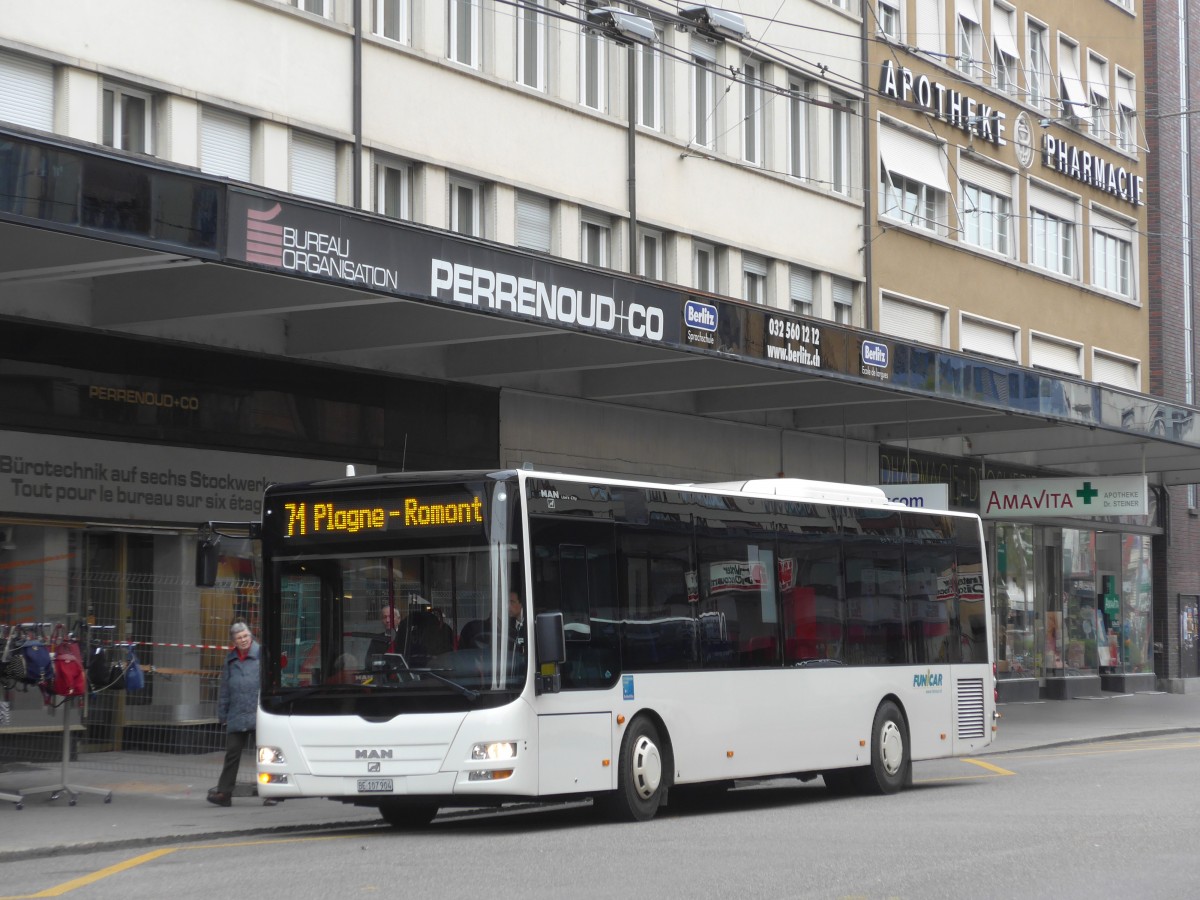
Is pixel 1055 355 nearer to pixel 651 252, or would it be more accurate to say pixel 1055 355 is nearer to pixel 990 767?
pixel 651 252

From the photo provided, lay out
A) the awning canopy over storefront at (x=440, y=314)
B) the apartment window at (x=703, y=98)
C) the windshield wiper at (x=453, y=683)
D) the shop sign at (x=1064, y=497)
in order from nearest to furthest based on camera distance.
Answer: the windshield wiper at (x=453, y=683) → the awning canopy over storefront at (x=440, y=314) → the apartment window at (x=703, y=98) → the shop sign at (x=1064, y=497)

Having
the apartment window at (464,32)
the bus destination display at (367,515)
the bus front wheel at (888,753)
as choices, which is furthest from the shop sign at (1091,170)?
the bus destination display at (367,515)

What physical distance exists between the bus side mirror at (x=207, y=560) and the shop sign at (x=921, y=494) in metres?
13.4

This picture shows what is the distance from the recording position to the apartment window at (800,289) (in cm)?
3081

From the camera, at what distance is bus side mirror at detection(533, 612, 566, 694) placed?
13.2 metres

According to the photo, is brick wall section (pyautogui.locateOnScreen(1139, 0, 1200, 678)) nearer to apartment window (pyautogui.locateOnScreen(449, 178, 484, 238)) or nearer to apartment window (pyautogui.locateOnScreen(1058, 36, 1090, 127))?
apartment window (pyautogui.locateOnScreen(1058, 36, 1090, 127))

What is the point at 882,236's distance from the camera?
32875 mm

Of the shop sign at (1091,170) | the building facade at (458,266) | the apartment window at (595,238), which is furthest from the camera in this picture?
the shop sign at (1091,170)

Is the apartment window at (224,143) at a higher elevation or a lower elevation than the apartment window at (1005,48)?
lower

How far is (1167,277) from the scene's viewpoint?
43594mm

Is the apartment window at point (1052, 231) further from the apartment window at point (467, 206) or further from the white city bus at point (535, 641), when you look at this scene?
the white city bus at point (535, 641)

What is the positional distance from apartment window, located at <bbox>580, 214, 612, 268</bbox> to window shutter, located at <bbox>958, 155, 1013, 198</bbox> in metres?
11.5

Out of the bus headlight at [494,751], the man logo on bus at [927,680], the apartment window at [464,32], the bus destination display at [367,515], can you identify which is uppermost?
the apartment window at [464,32]

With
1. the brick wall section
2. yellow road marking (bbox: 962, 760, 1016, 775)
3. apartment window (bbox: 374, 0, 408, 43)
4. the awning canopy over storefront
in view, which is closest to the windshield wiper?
the awning canopy over storefront
